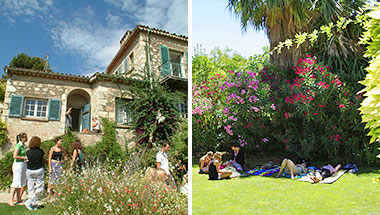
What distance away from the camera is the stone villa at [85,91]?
7.86 meters

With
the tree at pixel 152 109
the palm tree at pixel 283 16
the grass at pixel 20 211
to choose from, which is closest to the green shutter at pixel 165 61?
the tree at pixel 152 109

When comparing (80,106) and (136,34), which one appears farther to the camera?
(136,34)

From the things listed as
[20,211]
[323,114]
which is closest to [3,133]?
[20,211]

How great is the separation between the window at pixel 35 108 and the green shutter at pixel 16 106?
0.16 meters

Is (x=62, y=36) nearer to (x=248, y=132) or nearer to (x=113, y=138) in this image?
(x=113, y=138)

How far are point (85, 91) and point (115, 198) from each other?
7.18 m

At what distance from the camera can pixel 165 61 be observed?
1053cm

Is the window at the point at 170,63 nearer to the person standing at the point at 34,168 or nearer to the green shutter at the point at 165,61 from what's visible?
the green shutter at the point at 165,61

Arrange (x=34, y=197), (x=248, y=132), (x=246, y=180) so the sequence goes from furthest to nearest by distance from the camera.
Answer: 1. (x=248, y=132)
2. (x=246, y=180)
3. (x=34, y=197)

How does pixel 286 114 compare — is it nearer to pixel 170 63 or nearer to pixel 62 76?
pixel 170 63

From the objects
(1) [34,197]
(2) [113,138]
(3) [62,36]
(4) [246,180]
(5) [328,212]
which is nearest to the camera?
(5) [328,212]

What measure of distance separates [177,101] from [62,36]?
4254 millimetres

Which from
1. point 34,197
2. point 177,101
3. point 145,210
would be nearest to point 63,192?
point 34,197

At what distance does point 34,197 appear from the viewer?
3781 millimetres
